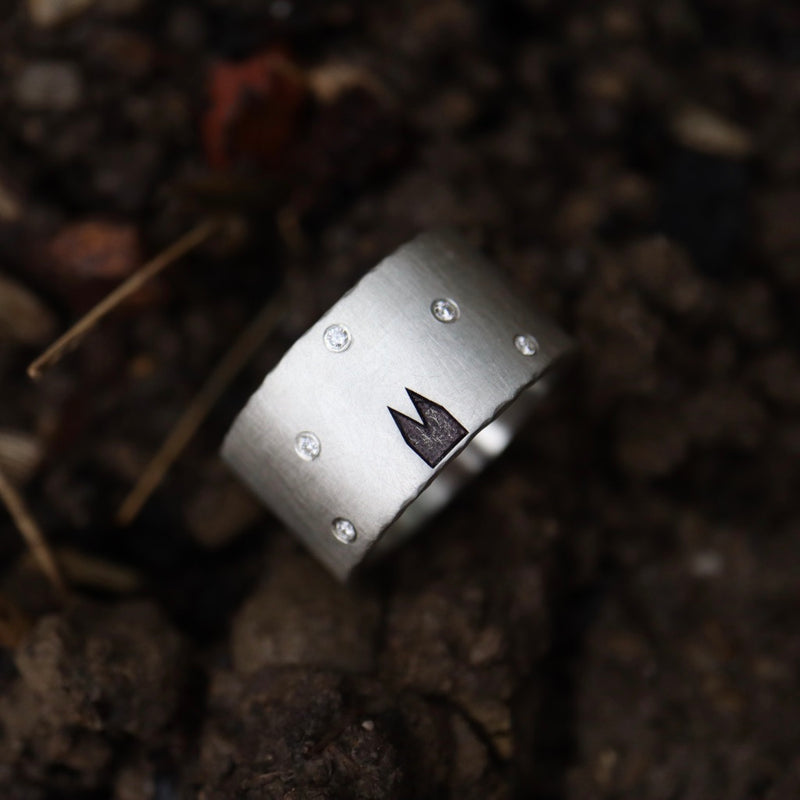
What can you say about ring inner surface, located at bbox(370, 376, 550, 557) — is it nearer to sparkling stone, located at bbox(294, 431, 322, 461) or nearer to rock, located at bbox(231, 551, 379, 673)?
rock, located at bbox(231, 551, 379, 673)

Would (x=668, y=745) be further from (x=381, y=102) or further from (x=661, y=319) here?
(x=381, y=102)

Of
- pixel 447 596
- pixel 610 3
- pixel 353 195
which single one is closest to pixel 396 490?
pixel 447 596

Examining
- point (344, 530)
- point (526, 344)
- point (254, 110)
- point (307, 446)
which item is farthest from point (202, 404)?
point (526, 344)

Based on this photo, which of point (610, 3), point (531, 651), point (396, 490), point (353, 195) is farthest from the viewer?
point (610, 3)

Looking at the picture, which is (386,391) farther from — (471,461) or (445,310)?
(471,461)

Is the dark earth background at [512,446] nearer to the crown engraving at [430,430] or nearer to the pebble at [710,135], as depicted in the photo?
the pebble at [710,135]

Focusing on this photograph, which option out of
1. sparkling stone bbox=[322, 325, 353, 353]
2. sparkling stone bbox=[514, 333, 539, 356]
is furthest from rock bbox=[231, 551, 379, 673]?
sparkling stone bbox=[514, 333, 539, 356]
